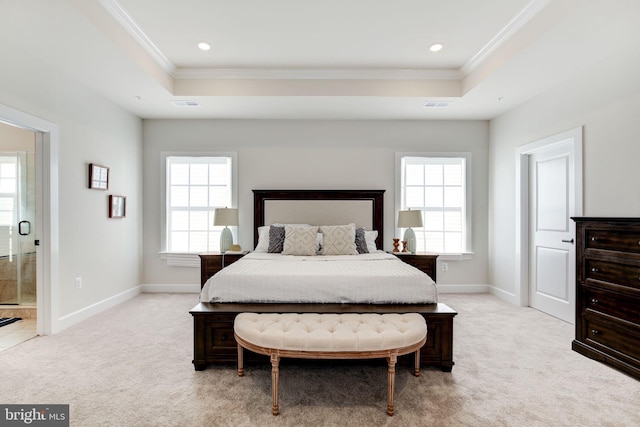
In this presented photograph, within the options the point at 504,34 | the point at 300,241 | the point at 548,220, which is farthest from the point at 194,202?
the point at 548,220

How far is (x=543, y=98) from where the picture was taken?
3.93m

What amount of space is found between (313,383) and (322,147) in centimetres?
342

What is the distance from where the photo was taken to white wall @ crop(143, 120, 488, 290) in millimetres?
5008

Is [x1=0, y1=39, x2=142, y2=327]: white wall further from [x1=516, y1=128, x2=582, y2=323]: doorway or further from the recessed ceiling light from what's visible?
[x1=516, y1=128, x2=582, y2=323]: doorway

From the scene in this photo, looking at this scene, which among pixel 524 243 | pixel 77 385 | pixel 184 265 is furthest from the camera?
pixel 184 265

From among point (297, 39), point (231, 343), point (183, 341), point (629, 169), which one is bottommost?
point (183, 341)

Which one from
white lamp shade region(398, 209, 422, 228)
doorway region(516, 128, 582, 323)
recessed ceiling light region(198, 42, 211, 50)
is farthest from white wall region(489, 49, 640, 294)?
recessed ceiling light region(198, 42, 211, 50)

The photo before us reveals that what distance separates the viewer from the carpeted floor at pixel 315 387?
1.97 meters

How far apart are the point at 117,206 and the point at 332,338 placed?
372 cm

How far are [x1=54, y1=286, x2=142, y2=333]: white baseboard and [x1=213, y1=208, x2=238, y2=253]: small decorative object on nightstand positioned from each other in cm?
144

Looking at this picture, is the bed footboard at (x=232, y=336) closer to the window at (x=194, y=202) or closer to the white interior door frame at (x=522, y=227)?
the white interior door frame at (x=522, y=227)

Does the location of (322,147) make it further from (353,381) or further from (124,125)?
(353,381)

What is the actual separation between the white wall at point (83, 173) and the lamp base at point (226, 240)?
134 centimetres

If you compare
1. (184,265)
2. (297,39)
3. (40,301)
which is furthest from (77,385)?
(297,39)
